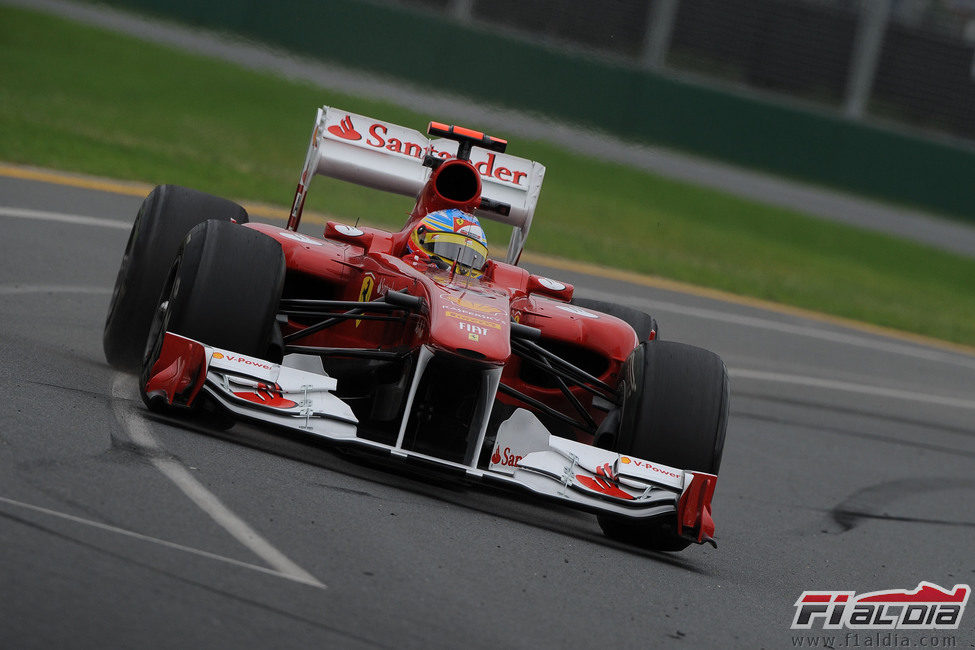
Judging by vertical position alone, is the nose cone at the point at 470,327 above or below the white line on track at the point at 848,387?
above

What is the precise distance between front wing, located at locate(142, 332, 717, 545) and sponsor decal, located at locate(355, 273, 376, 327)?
1.12 m

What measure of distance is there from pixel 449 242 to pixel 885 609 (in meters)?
2.90

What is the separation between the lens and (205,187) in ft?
51.7

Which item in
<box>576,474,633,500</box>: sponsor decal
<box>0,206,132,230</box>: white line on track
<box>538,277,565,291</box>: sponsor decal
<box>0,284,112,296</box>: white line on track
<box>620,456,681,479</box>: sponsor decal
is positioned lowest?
<box>0,284,112,296</box>: white line on track

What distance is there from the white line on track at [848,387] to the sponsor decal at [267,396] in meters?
6.72

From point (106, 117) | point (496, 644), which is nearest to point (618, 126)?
point (106, 117)

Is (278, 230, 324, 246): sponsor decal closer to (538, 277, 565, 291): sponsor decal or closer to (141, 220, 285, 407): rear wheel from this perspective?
(141, 220, 285, 407): rear wheel

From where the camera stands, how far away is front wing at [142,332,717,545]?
648 centimetres

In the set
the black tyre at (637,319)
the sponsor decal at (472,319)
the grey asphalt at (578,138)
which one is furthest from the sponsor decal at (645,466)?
the grey asphalt at (578,138)

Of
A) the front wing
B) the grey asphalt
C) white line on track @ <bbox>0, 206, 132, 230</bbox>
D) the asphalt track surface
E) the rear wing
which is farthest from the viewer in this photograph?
the grey asphalt

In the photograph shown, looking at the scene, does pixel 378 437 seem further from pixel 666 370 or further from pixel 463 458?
pixel 666 370

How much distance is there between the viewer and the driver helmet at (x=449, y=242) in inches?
315

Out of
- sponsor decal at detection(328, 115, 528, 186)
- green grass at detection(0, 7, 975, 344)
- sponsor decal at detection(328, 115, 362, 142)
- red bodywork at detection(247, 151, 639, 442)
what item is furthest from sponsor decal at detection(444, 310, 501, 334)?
green grass at detection(0, 7, 975, 344)

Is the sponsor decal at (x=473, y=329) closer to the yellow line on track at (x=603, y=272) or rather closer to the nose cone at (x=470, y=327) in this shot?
the nose cone at (x=470, y=327)
